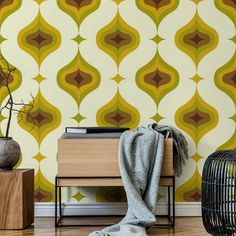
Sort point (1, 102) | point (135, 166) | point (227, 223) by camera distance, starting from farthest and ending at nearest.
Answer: point (1, 102) < point (135, 166) < point (227, 223)

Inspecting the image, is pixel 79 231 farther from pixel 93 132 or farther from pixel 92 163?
pixel 93 132

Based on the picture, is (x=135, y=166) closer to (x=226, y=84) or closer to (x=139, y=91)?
(x=139, y=91)

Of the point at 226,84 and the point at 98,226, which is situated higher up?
the point at 226,84

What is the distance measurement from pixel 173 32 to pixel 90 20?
1.81 feet

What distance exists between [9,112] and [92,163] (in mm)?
738

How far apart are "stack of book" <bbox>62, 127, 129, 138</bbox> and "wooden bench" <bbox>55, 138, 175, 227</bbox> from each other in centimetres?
4

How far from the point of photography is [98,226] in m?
3.44

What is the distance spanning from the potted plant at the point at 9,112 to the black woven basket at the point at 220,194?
1151 millimetres

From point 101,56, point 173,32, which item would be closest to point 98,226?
point 101,56

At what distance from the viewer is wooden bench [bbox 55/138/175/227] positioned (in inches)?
133

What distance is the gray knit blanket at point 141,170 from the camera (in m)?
3.26

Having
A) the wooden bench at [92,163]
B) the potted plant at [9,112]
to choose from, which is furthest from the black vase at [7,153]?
the wooden bench at [92,163]

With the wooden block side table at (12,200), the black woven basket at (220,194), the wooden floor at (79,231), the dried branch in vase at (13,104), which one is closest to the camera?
the black woven basket at (220,194)

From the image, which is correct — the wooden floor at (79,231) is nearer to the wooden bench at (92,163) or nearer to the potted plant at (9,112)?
the wooden bench at (92,163)
